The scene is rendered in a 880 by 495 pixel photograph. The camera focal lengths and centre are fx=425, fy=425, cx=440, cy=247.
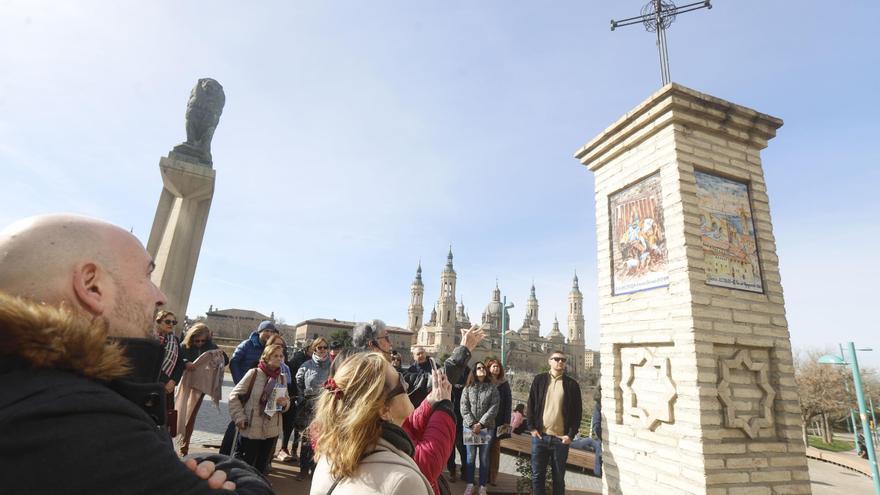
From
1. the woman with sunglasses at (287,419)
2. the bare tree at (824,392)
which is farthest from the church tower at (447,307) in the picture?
the woman with sunglasses at (287,419)

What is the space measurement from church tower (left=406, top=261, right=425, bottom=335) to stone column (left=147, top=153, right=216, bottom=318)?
96530 millimetres

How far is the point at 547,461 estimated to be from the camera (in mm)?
6199

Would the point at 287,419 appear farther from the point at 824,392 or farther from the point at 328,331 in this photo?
the point at 328,331

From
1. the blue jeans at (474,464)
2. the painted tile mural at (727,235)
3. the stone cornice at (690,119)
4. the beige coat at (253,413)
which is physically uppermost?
the stone cornice at (690,119)

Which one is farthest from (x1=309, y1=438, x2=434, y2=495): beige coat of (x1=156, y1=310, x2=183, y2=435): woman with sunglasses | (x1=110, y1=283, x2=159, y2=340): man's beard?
(x1=156, y1=310, x2=183, y2=435): woman with sunglasses

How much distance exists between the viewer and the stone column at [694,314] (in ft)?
14.3

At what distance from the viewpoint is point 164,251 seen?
998 cm

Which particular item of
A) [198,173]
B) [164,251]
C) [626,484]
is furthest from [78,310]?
[198,173]

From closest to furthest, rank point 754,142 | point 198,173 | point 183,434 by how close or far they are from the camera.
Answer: point 754,142
point 183,434
point 198,173

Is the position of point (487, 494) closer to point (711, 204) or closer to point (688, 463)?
point (688, 463)

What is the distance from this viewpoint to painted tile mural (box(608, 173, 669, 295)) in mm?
5051

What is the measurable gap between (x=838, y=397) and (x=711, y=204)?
4321 cm

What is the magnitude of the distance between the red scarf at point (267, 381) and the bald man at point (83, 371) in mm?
4541

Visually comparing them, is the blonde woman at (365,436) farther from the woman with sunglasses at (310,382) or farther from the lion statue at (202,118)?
the lion statue at (202,118)
